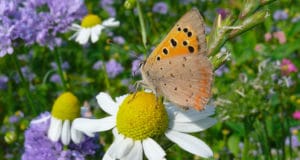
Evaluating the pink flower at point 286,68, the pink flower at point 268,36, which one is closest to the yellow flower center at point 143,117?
the pink flower at point 286,68

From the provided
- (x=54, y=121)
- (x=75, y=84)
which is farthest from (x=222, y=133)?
(x=54, y=121)

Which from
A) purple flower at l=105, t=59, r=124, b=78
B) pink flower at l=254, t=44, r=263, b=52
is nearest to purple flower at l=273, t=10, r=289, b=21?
pink flower at l=254, t=44, r=263, b=52

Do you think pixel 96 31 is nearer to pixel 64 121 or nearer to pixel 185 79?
pixel 64 121

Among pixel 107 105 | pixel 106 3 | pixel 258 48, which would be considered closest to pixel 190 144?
pixel 107 105

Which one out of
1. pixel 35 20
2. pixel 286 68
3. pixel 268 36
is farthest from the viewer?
pixel 268 36

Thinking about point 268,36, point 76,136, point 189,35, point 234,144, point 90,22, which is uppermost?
point 189,35

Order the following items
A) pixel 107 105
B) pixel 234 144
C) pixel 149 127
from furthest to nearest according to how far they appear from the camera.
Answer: pixel 234 144 → pixel 107 105 → pixel 149 127

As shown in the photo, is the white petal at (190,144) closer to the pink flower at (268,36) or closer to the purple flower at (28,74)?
the purple flower at (28,74)
